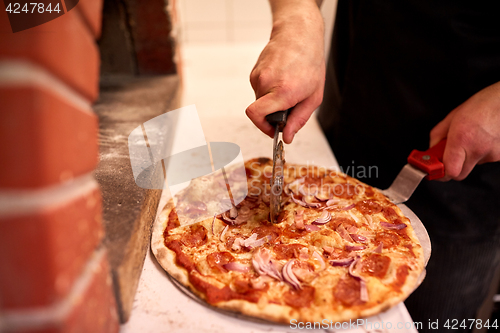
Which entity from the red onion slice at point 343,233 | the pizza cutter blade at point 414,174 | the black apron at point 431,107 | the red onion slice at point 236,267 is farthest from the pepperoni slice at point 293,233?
the black apron at point 431,107

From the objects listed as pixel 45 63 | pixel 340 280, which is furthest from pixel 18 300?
pixel 340 280

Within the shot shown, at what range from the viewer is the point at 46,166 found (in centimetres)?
43

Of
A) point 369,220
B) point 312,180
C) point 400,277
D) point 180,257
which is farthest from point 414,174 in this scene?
point 180,257

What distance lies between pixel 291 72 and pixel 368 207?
576 millimetres

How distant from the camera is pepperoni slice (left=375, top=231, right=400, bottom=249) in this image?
1044mm

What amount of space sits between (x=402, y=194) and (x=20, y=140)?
126cm

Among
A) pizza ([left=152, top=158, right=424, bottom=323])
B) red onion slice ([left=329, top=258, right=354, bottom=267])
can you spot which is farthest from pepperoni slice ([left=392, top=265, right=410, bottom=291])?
red onion slice ([left=329, top=258, right=354, bottom=267])

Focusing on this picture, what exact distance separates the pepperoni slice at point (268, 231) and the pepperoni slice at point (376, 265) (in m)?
0.28

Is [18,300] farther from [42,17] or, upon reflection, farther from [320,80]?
[320,80]

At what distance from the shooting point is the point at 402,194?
1.29 metres

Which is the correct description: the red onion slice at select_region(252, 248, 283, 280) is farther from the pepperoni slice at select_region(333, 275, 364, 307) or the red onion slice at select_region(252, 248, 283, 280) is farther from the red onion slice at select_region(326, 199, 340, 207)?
the red onion slice at select_region(326, 199, 340, 207)

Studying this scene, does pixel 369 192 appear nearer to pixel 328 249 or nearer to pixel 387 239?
pixel 387 239

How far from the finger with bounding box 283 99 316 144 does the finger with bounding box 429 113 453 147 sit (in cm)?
57

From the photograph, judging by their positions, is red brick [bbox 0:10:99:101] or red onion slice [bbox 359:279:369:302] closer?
red brick [bbox 0:10:99:101]
